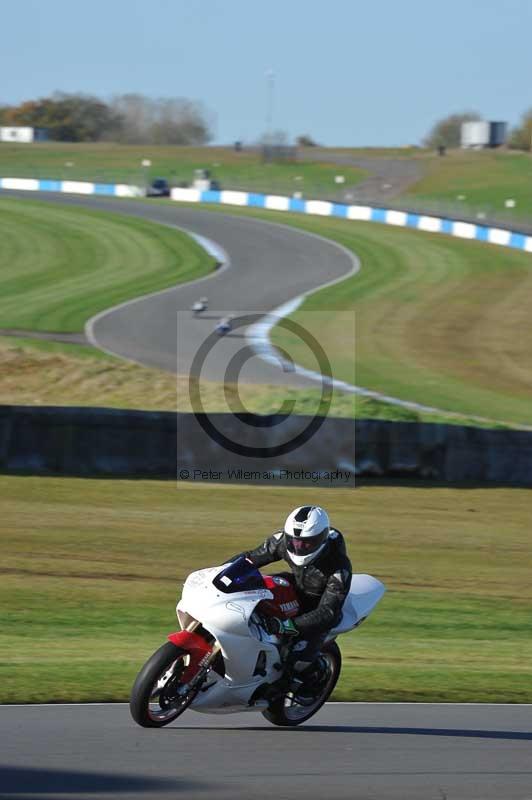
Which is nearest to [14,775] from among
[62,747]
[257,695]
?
[62,747]

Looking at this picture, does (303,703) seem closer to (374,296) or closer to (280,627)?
(280,627)

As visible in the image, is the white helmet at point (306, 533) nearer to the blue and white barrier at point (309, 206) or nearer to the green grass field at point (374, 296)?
the green grass field at point (374, 296)

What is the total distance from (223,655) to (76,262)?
40.7 metres

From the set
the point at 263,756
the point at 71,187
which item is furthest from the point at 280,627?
the point at 71,187

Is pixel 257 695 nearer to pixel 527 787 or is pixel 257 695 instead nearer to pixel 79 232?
pixel 527 787

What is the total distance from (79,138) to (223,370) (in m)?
128

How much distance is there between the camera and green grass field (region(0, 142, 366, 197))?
79562 millimetres

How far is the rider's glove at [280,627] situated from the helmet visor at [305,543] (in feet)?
1.46

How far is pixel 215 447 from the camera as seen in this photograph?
59.1 feet

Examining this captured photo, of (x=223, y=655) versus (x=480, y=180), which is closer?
(x=223, y=655)

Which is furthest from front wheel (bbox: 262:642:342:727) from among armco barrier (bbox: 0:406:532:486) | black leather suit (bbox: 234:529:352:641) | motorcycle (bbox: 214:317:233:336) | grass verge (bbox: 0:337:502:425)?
motorcycle (bbox: 214:317:233:336)

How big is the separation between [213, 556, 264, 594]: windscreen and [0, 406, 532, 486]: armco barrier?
10.1 meters

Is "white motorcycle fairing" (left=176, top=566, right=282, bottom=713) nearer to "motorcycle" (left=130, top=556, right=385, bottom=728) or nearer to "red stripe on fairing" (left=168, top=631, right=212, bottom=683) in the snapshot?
"motorcycle" (left=130, top=556, right=385, bottom=728)

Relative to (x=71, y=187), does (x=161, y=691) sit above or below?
below
